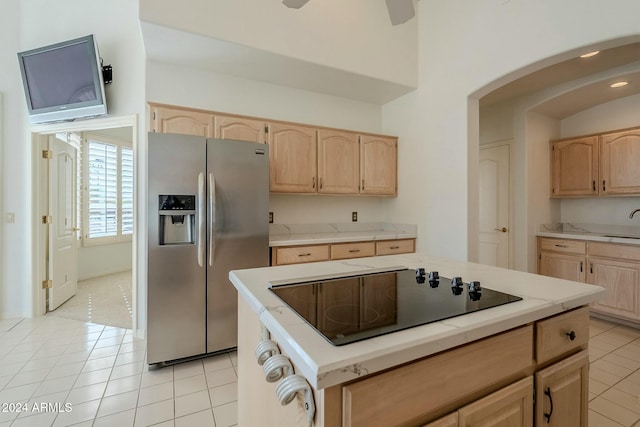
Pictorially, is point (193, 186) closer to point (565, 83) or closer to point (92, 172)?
point (92, 172)

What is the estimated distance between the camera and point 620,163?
10.6 ft

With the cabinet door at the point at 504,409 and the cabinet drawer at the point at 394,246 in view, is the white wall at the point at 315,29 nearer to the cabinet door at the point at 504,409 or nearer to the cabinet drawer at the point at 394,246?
the cabinet drawer at the point at 394,246

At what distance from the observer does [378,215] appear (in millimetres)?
3887

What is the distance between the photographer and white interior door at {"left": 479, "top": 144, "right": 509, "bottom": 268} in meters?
3.91

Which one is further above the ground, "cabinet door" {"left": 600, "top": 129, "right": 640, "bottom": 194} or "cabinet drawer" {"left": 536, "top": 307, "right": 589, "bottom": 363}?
"cabinet door" {"left": 600, "top": 129, "right": 640, "bottom": 194}

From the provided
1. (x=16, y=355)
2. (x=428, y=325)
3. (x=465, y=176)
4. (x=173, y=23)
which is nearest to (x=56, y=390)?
(x=16, y=355)

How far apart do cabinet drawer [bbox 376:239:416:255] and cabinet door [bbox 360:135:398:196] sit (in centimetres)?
63

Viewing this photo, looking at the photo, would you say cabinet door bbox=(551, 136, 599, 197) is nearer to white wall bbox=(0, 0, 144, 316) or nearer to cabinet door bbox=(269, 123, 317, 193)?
cabinet door bbox=(269, 123, 317, 193)

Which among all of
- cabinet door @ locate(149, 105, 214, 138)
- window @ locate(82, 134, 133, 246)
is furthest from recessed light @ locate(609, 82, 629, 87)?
window @ locate(82, 134, 133, 246)

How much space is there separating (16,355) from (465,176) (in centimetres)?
416

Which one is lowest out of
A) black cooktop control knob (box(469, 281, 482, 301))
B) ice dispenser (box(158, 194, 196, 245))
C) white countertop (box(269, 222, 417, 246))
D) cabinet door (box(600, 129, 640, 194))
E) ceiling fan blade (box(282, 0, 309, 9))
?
black cooktop control knob (box(469, 281, 482, 301))

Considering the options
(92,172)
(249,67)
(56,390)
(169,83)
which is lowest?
(56,390)

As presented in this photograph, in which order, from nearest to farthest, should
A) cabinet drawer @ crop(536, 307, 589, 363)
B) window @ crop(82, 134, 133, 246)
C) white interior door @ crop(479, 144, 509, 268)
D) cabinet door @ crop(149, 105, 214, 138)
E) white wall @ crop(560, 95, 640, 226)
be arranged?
1. cabinet drawer @ crop(536, 307, 589, 363)
2. cabinet door @ crop(149, 105, 214, 138)
3. white wall @ crop(560, 95, 640, 226)
4. white interior door @ crop(479, 144, 509, 268)
5. window @ crop(82, 134, 133, 246)

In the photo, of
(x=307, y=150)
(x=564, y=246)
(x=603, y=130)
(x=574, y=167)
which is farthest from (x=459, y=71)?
(x=564, y=246)
